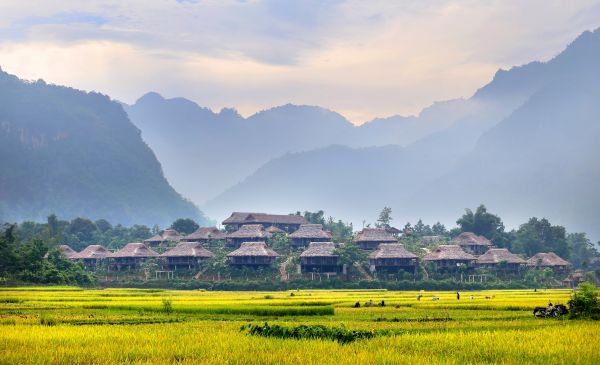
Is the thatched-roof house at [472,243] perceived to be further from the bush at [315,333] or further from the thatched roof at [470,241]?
the bush at [315,333]

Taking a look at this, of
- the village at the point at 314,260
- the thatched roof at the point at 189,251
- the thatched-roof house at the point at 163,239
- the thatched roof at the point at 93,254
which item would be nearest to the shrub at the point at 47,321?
the village at the point at 314,260

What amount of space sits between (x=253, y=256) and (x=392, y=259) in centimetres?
1433

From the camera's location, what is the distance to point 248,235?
81125 mm

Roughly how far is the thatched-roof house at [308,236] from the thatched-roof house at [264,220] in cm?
1100

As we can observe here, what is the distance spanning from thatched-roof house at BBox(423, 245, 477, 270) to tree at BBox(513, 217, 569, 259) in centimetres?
1769

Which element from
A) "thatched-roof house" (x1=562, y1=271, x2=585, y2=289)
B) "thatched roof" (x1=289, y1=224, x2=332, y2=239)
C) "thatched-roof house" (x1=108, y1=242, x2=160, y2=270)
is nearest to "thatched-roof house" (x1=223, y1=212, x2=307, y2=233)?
"thatched roof" (x1=289, y1=224, x2=332, y2=239)

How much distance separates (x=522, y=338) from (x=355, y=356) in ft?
16.6

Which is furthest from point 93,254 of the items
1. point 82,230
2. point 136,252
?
point 82,230

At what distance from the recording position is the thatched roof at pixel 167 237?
88.9 meters

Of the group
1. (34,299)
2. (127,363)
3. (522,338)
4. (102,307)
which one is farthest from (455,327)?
(34,299)

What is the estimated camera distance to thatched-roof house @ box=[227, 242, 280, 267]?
71.2m

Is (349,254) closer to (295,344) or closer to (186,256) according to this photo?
(186,256)

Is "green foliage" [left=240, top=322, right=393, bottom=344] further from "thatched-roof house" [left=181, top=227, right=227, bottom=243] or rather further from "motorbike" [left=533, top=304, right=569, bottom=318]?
"thatched-roof house" [left=181, top=227, right=227, bottom=243]

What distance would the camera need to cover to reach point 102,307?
3288 cm
